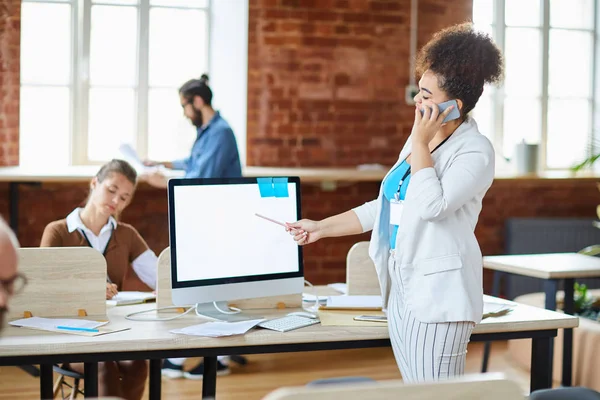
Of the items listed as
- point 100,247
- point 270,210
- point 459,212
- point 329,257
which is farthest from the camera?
point 329,257

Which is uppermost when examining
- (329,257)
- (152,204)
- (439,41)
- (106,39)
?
(106,39)

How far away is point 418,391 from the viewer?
1.38 metres

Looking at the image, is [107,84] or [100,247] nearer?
[100,247]

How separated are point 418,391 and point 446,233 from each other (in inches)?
33.9

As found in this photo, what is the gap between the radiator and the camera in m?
5.74

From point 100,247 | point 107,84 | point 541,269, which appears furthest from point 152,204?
point 541,269

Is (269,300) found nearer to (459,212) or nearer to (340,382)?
(340,382)

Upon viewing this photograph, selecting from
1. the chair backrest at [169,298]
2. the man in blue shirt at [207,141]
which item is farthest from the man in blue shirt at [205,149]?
the chair backrest at [169,298]

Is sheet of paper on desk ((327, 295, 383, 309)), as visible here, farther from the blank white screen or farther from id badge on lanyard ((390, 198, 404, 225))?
id badge on lanyard ((390, 198, 404, 225))

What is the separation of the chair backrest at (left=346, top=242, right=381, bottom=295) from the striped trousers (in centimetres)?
76

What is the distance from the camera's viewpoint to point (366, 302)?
2.85 m

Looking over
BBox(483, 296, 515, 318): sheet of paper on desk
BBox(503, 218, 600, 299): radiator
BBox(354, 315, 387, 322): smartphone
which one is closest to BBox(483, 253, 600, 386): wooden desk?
BBox(483, 296, 515, 318): sheet of paper on desk

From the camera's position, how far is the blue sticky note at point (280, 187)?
2.77m

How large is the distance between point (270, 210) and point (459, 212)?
756mm
